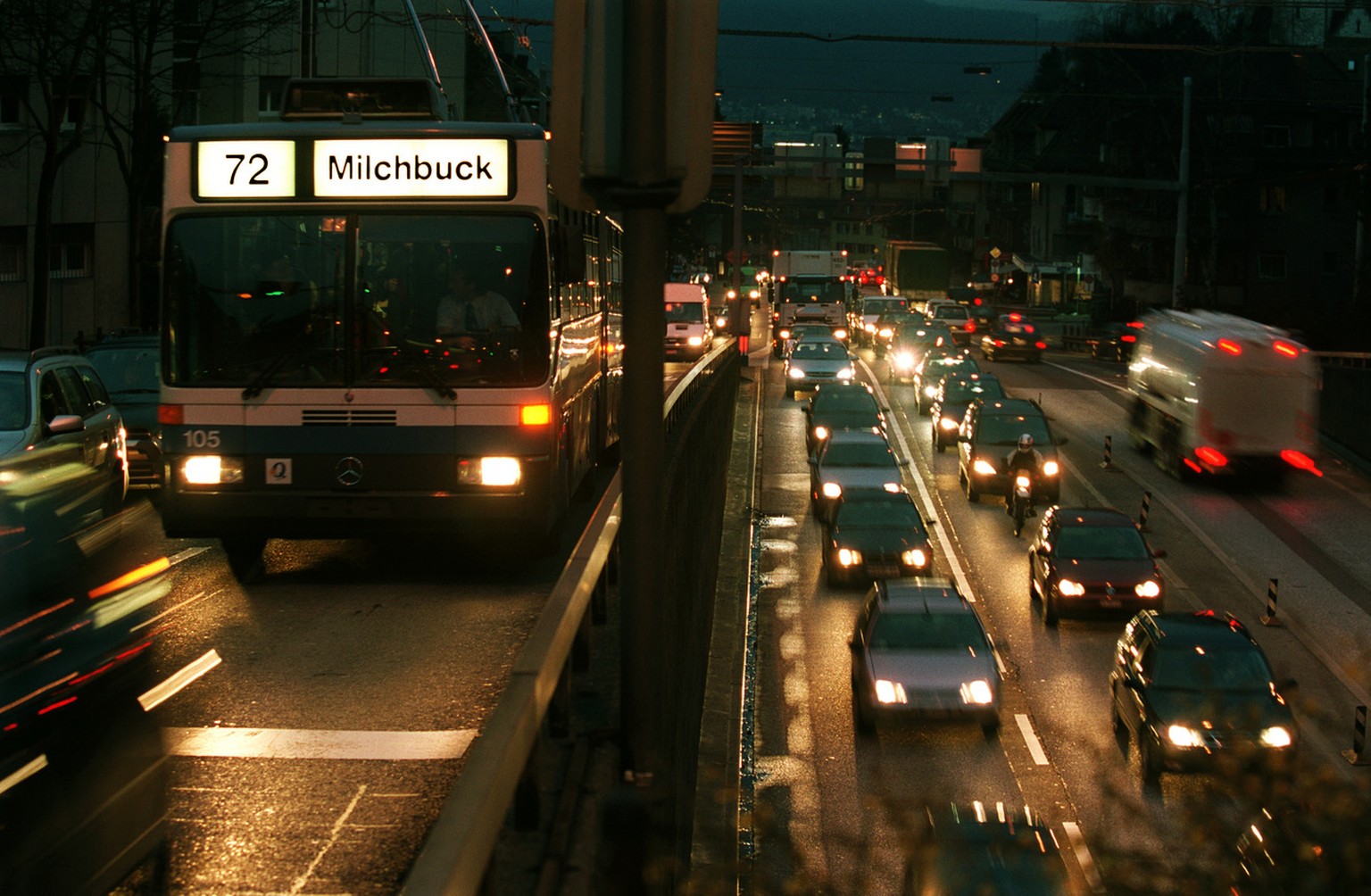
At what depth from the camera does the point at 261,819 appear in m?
6.00

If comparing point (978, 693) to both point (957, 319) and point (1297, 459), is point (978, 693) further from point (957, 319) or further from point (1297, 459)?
point (957, 319)

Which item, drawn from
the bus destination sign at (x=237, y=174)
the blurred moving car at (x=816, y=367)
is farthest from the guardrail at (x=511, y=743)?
the blurred moving car at (x=816, y=367)

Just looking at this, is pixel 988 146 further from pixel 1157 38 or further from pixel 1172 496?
pixel 1172 496

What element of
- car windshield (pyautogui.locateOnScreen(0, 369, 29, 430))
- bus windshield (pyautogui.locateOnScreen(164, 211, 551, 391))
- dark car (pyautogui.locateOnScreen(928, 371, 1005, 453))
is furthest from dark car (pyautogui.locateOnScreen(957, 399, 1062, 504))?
bus windshield (pyautogui.locateOnScreen(164, 211, 551, 391))

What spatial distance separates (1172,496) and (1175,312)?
4.54 metres

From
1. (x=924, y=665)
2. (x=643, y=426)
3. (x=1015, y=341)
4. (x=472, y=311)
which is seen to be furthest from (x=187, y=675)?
(x=1015, y=341)

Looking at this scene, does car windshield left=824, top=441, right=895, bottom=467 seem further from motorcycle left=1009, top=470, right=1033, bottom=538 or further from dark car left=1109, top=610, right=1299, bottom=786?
dark car left=1109, top=610, right=1299, bottom=786

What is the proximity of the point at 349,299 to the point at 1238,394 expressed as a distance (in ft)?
89.3

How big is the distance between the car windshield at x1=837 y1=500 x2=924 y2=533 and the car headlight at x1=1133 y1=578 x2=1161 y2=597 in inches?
191

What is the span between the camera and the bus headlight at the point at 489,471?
10977 millimetres

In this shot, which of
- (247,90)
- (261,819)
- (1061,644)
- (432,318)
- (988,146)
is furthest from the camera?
(988,146)

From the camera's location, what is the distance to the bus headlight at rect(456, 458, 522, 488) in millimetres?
10977

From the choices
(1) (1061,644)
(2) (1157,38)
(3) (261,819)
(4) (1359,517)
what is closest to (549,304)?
(3) (261,819)

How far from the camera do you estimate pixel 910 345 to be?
6166 cm
